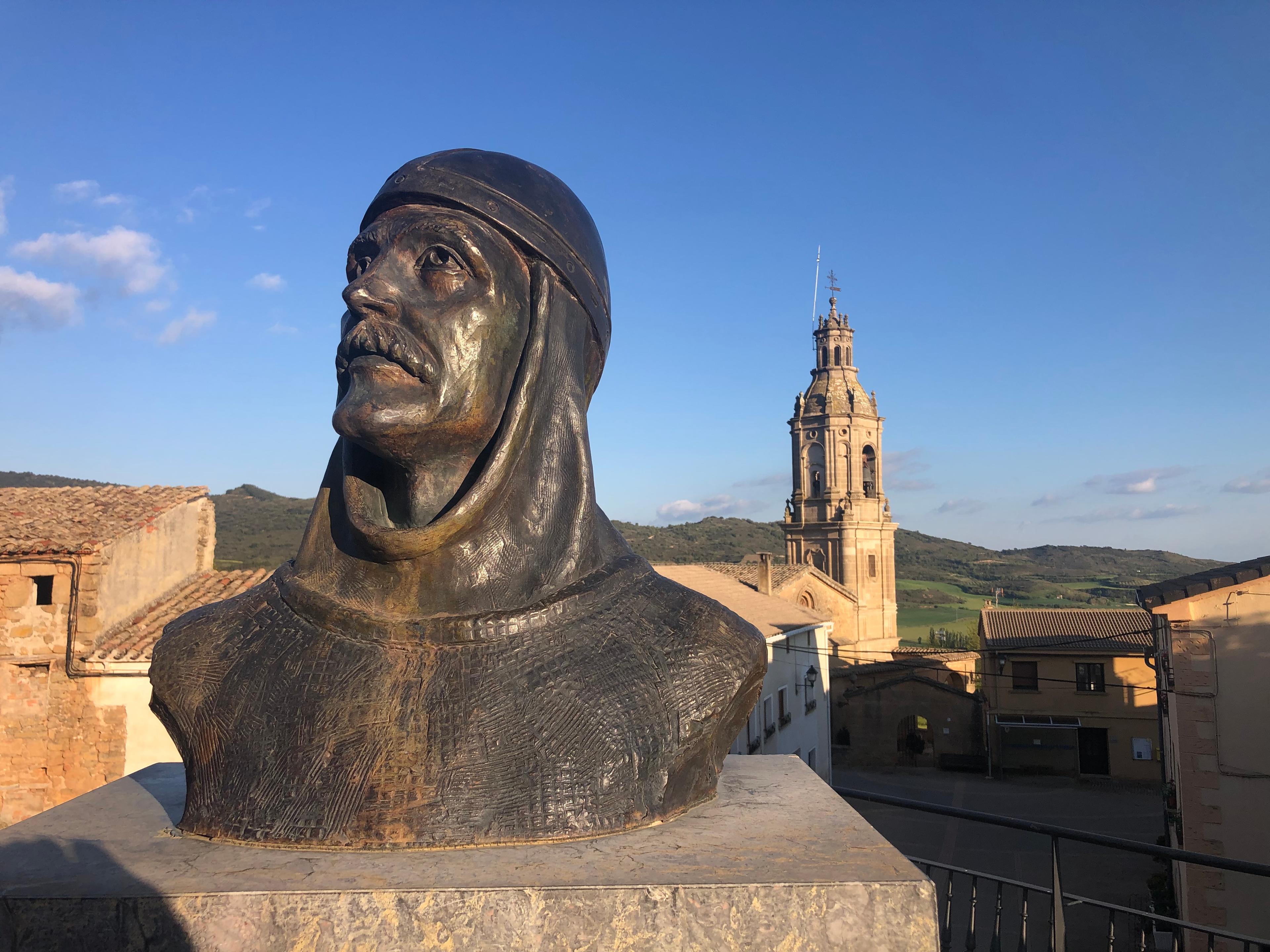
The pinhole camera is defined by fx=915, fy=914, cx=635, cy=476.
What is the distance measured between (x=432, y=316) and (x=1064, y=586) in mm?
94639

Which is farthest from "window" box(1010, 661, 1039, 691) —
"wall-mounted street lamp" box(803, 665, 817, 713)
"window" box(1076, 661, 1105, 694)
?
"wall-mounted street lamp" box(803, 665, 817, 713)

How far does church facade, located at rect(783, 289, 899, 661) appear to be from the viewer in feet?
175

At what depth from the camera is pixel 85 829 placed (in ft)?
8.86

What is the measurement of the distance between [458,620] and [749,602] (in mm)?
22615

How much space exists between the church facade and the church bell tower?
41mm

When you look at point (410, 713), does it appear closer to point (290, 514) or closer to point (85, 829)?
point (85, 829)

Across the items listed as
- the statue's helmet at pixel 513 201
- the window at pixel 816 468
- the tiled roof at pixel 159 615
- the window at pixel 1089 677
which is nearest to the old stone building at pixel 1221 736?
the statue's helmet at pixel 513 201

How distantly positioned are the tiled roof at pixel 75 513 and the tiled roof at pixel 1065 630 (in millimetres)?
24816

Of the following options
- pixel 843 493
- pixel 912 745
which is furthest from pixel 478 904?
pixel 843 493

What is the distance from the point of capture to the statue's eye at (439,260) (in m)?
2.75

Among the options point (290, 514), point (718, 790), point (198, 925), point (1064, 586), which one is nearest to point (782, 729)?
point (718, 790)

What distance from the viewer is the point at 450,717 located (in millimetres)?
2477

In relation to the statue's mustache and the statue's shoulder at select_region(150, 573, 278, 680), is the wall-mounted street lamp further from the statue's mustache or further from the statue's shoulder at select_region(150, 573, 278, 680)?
the statue's mustache

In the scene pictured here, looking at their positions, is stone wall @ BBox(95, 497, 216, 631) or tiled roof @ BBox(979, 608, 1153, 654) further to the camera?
tiled roof @ BBox(979, 608, 1153, 654)
